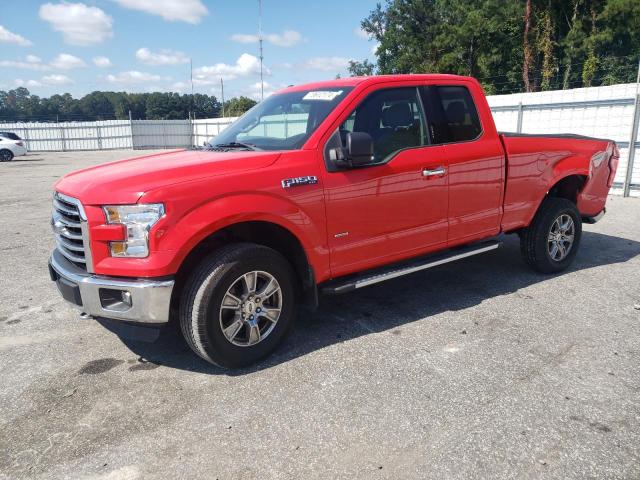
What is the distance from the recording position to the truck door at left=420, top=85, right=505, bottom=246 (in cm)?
446

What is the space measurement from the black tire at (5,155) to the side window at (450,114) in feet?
95.3

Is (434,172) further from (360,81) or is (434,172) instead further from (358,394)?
(358,394)

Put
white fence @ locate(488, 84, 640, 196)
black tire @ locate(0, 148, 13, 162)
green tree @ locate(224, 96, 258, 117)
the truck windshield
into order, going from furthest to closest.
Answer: green tree @ locate(224, 96, 258, 117) → black tire @ locate(0, 148, 13, 162) → white fence @ locate(488, 84, 640, 196) → the truck windshield

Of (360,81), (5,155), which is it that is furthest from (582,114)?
(5,155)

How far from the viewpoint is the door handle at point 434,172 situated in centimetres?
421

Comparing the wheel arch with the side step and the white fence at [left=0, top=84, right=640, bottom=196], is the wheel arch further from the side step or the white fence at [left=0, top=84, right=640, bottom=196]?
the white fence at [left=0, top=84, right=640, bottom=196]

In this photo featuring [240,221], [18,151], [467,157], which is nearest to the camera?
[240,221]

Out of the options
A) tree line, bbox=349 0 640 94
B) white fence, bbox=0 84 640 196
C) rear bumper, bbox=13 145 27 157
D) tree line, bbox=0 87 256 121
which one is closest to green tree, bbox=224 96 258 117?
tree line, bbox=0 87 256 121

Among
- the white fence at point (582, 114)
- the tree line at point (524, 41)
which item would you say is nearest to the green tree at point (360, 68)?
the tree line at point (524, 41)

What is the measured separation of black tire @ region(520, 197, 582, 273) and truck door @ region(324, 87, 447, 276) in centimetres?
137

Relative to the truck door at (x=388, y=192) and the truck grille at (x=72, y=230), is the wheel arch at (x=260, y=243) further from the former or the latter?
the truck grille at (x=72, y=230)

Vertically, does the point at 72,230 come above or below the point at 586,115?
below

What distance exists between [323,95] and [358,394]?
235 cm

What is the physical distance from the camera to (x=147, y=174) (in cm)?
328
